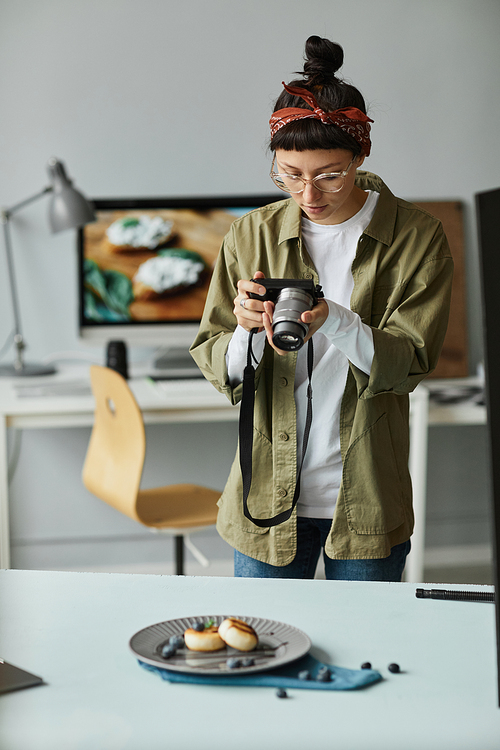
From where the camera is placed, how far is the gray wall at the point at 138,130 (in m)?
2.46

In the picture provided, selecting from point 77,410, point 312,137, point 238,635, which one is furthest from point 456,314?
point 238,635

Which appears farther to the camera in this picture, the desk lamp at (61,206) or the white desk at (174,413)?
the desk lamp at (61,206)

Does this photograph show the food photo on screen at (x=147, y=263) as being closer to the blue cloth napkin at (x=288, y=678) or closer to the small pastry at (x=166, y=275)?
the small pastry at (x=166, y=275)

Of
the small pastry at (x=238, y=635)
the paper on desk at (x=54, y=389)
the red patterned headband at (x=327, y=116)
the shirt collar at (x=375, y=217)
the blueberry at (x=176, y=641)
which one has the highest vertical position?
the red patterned headband at (x=327, y=116)

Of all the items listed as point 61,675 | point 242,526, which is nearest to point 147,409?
point 242,526

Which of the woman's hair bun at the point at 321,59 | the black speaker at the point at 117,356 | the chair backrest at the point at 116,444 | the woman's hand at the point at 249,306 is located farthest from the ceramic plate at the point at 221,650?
the black speaker at the point at 117,356

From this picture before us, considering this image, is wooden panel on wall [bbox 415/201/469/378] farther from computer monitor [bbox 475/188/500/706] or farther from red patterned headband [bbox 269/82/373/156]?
computer monitor [bbox 475/188/500/706]

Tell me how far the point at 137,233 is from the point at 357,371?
1559 mm

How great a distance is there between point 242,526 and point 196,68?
6.01 feet

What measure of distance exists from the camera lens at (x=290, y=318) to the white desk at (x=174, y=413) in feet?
4.26

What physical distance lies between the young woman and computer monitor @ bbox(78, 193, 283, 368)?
134 centimetres

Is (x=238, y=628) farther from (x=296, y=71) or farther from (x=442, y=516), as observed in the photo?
(x=442, y=516)

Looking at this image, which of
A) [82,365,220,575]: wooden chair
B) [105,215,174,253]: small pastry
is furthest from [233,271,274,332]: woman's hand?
[105,215,174,253]: small pastry

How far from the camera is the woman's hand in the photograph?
3.26 ft
